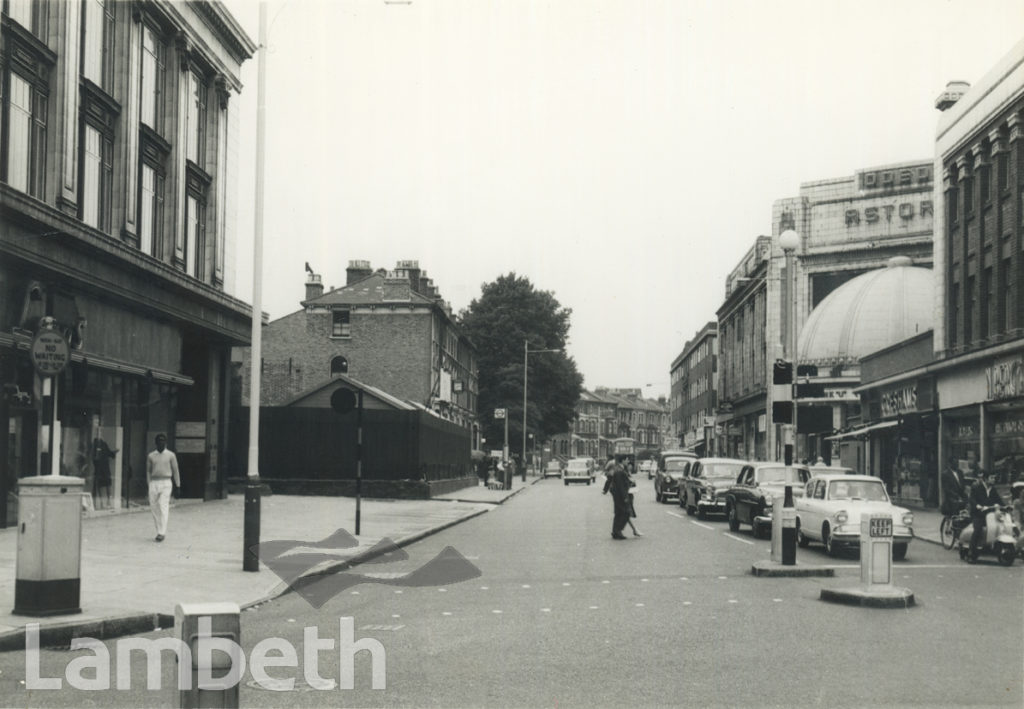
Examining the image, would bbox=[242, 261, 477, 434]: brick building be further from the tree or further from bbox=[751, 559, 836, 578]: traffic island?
bbox=[751, 559, 836, 578]: traffic island

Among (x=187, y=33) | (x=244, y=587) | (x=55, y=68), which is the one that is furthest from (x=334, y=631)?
(x=187, y=33)

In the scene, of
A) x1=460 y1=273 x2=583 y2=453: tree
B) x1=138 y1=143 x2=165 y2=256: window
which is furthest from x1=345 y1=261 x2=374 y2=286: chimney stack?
x1=138 y1=143 x2=165 y2=256: window

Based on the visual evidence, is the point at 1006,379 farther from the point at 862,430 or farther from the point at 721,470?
the point at 862,430

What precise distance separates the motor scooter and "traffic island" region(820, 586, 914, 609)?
5872mm

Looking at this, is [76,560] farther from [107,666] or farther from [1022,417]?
[1022,417]

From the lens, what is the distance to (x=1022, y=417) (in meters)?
28.1

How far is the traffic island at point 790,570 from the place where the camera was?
1501cm

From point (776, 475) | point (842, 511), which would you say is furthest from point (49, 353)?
point (776, 475)

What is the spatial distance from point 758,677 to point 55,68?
18.1m

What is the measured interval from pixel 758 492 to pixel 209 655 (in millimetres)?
20052

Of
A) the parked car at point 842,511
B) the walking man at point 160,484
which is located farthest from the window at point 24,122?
the parked car at point 842,511

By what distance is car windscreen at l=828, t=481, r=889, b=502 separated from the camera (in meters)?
19.8

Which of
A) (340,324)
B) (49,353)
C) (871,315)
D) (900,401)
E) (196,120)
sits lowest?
(49,353)

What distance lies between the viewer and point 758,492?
2319cm
